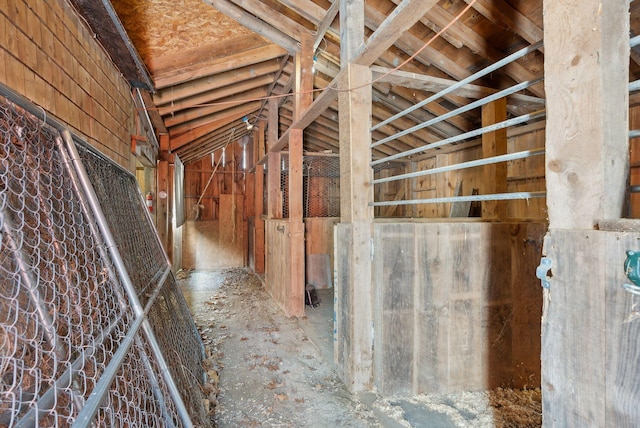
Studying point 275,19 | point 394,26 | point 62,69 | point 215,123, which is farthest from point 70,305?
point 215,123

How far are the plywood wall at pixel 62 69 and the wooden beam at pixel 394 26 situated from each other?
171 cm

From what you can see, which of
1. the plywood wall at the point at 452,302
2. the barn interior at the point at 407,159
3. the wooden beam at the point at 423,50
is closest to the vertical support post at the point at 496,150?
the barn interior at the point at 407,159

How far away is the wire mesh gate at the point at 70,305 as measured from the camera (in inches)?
35.8

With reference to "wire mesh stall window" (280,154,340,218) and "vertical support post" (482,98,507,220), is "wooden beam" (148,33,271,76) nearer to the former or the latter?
"wire mesh stall window" (280,154,340,218)

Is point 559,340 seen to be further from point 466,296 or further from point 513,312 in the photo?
point 513,312

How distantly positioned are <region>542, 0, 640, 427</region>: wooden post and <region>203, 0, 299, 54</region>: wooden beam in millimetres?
2998

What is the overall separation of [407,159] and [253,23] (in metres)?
3.23

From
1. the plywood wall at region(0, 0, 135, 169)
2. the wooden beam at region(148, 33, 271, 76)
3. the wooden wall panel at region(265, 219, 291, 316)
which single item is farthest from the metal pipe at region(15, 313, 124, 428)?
the wooden beam at region(148, 33, 271, 76)

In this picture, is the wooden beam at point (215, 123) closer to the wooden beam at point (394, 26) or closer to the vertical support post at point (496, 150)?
the wooden beam at point (394, 26)

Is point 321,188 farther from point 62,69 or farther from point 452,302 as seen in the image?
point 62,69

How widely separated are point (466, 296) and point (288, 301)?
2.34 metres

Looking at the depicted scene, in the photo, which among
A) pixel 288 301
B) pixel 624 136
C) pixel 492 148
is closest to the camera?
pixel 624 136

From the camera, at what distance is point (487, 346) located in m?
2.13

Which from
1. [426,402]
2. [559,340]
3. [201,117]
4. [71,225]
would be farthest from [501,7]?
[201,117]
